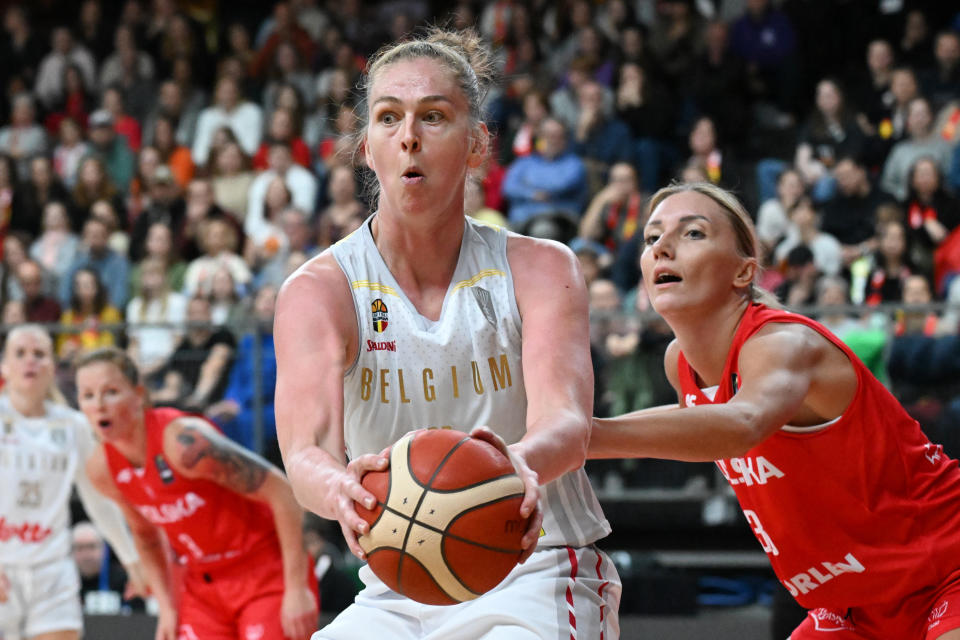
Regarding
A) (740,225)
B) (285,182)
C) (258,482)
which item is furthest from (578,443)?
(285,182)

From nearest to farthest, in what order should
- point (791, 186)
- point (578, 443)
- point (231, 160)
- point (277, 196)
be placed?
point (578, 443) < point (791, 186) < point (277, 196) < point (231, 160)

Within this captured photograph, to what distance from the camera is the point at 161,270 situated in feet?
31.6

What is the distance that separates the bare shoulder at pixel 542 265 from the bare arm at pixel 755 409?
13.9 inches

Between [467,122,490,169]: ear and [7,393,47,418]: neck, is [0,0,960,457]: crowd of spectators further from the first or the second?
[467,122,490,169]: ear

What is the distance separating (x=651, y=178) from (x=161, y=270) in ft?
12.9

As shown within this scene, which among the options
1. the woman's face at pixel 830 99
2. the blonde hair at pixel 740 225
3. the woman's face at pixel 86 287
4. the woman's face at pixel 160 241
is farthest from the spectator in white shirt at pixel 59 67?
the blonde hair at pixel 740 225

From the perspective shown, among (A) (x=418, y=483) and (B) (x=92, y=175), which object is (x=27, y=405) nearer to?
(B) (x=92, y=175)

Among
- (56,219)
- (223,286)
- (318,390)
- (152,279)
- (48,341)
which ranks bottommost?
(318,390)

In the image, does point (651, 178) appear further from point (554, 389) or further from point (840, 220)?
point (554, 389)

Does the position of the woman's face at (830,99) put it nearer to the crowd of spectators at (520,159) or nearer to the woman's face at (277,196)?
the crowd of spectators at (520,159)

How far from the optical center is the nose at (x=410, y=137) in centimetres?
281

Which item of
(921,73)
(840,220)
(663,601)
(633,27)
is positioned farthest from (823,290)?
(633,27)

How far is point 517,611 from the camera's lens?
276cm

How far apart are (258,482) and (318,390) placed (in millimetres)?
2450
